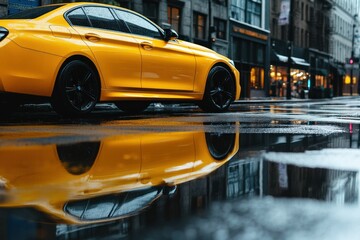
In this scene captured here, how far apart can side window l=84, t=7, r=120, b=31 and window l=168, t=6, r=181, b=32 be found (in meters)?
21.7

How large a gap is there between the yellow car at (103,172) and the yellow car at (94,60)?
7.92 ft

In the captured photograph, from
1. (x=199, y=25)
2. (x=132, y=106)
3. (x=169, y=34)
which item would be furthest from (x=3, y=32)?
(x=199, y=25)

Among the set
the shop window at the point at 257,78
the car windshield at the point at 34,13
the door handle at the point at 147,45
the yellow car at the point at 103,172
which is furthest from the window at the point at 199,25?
the yellow car at the point at 103,172

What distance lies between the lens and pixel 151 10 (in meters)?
28.1

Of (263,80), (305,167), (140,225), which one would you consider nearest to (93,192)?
(140,225)

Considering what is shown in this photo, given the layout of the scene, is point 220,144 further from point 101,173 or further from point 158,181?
point 158,181

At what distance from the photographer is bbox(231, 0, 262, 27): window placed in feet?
124

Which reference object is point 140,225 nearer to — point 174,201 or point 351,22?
point 174,201

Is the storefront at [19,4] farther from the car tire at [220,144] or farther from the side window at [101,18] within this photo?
the car tire at [220,144]

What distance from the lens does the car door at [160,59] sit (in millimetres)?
8438

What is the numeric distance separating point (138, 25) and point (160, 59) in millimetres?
690

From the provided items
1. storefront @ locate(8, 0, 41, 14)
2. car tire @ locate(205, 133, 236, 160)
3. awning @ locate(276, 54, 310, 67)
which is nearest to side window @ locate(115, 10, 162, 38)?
car tire @ locate(205, 133, 236, 160)

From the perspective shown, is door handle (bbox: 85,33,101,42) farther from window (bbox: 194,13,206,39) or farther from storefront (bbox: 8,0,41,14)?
window (bbox: 194,13,206,39)

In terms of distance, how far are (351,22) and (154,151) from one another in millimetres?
80015
